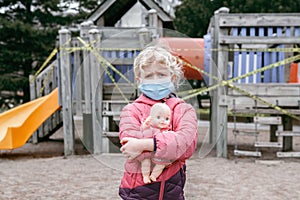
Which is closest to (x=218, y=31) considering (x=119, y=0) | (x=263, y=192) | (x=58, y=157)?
(x=263, y=192)

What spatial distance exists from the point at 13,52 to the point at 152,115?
1609 cm

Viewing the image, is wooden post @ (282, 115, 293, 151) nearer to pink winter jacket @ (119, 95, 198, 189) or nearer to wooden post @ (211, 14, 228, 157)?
wooden post @ (211, 14, 228, 157)

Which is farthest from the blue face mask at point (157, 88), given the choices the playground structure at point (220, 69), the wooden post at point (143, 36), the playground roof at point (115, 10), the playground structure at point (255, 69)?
the playground roof at point (115, 10)

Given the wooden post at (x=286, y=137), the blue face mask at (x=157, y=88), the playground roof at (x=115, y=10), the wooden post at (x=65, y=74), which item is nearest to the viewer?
the blue face mask at (x=157, y=88)

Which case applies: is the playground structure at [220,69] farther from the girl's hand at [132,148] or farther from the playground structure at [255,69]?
the girl's hand at [132,148]

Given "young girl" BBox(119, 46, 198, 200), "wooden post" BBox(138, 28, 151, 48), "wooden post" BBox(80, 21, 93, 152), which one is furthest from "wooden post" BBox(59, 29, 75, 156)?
"young girl" BBox(119, 46, 198, 200)

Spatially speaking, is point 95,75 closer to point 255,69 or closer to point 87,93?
point 87,93

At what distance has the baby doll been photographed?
1.89m

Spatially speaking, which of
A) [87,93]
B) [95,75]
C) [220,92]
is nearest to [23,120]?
[87,93]

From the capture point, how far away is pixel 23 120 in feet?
28.2

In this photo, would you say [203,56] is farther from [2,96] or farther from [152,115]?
[2,96]

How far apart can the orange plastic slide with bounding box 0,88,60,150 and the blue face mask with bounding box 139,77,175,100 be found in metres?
6.65

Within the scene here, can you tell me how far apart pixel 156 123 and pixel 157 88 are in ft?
0.66

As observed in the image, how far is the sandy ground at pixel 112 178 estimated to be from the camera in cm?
536
